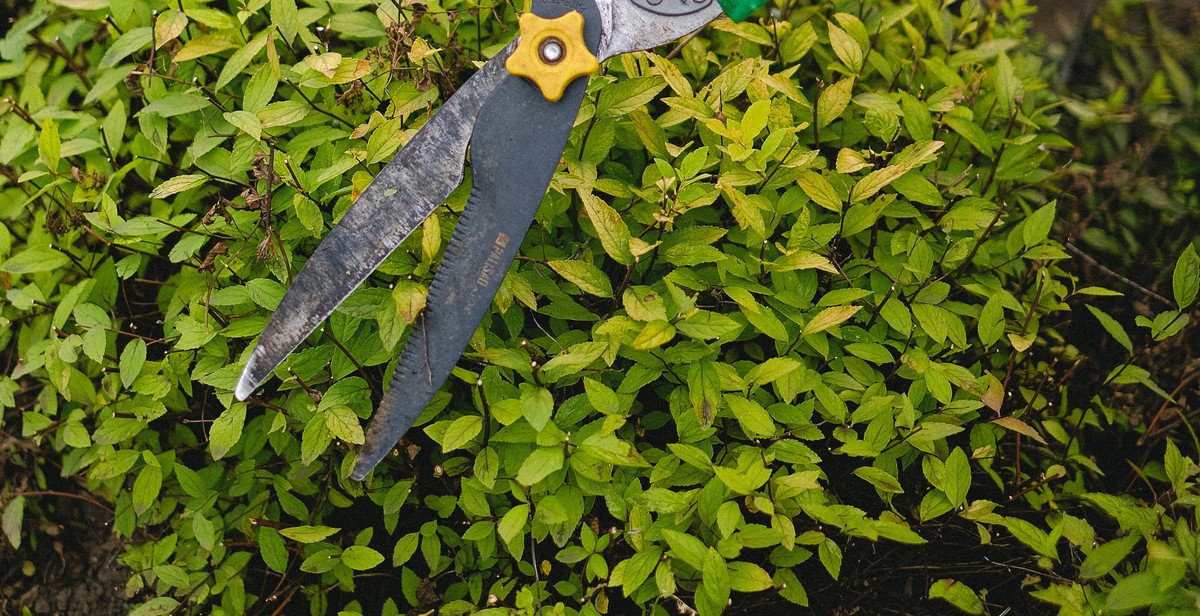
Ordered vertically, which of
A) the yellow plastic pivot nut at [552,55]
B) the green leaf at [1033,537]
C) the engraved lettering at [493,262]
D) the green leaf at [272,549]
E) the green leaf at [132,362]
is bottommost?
the green leaf at [272,549]

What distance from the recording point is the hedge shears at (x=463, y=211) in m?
1.30

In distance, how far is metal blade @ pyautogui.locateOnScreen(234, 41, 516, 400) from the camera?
4.29 ft

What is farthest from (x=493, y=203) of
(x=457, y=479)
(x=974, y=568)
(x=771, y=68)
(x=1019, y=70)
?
(x=1019, y=70)

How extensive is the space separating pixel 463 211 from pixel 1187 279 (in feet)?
4.78

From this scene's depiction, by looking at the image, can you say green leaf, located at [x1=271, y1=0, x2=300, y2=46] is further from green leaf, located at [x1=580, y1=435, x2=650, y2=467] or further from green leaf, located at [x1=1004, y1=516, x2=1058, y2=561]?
green leaf, located at [x1=1004, y1=516, x2=1058, y2=561]

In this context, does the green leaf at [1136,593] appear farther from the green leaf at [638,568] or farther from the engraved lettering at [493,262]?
the engraved lettering at [493,262]

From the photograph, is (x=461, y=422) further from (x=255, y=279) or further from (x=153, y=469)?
(x=153, y=469)

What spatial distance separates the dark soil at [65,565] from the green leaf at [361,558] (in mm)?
751

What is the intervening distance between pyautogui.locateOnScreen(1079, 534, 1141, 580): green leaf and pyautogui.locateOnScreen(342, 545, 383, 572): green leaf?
1.31m

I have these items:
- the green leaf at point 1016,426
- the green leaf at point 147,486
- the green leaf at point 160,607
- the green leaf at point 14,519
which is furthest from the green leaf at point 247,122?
the green leaf at point 1016,426

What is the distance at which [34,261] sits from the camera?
170 centimetres

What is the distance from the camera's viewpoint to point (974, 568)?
5.43 feet

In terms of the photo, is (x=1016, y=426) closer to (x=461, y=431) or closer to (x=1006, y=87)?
(x=1006, y=87)

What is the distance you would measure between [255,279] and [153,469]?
510 mm
